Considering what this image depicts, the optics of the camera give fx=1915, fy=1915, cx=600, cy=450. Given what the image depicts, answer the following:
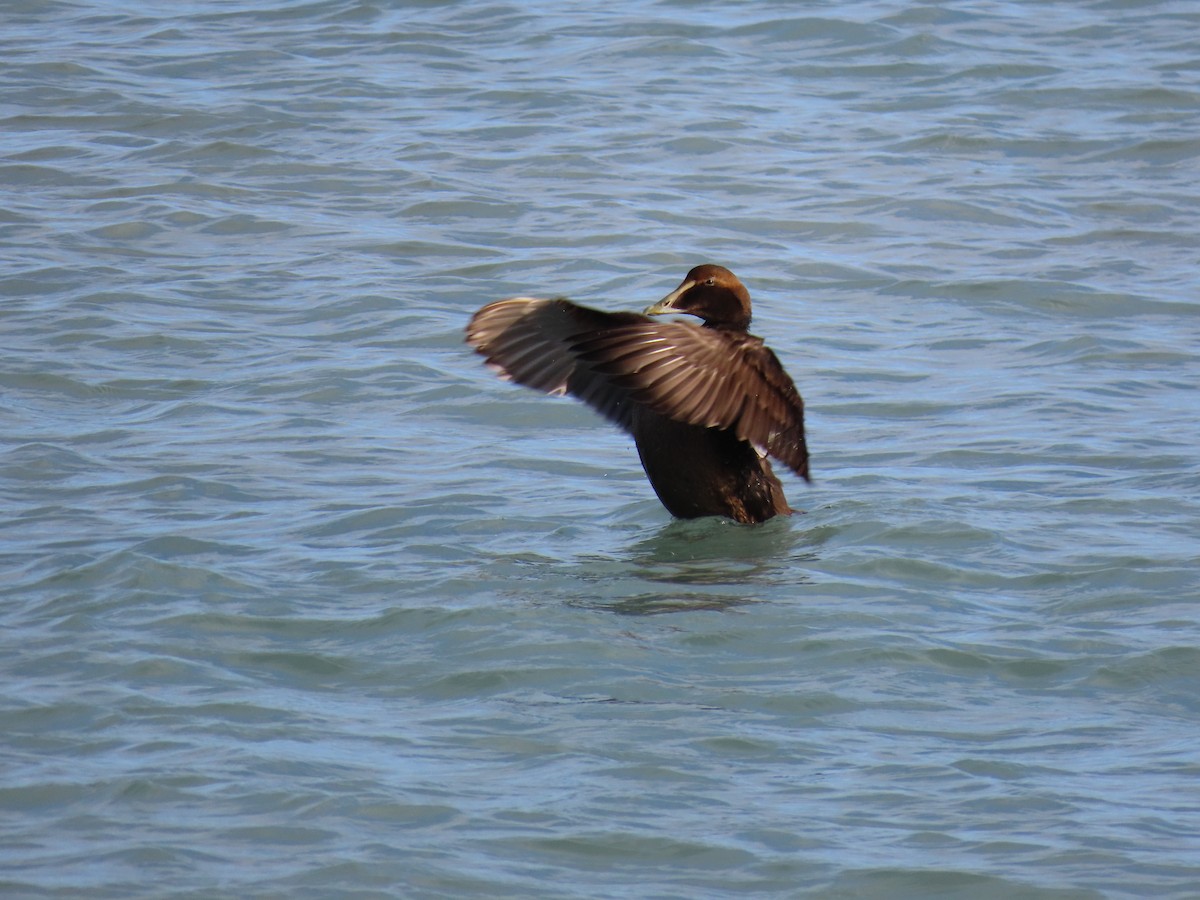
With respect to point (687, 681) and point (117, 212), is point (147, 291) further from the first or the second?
point (687, 681)

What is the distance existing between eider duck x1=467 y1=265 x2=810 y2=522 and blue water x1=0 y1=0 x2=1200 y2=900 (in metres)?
0.26

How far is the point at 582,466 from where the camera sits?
27.5 feet

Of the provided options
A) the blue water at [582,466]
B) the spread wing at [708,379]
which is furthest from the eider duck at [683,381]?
the blue water at [582,466]

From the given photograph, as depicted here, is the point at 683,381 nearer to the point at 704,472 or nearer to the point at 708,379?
the point at 708,379

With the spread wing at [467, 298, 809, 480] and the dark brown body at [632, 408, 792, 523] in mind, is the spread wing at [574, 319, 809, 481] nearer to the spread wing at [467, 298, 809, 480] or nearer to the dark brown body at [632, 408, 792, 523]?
the spread wing at [467, 298, 809, 480]

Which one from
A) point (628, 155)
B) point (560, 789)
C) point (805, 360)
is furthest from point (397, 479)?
point (628, 155)

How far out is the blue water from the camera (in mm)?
4758

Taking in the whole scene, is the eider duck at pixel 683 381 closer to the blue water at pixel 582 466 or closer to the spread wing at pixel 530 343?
the spread wing at pixel 530 343

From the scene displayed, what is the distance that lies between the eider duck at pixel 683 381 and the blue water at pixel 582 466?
257 mm

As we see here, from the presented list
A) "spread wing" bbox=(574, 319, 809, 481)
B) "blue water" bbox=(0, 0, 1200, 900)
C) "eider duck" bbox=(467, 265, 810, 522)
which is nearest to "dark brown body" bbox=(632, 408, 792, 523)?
"eider duck" bbox=(467, 265, 810, 522)

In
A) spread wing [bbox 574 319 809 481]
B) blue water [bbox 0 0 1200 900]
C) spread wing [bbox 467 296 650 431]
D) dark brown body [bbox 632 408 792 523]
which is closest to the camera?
blue water [bbox 0 0 1200 900]

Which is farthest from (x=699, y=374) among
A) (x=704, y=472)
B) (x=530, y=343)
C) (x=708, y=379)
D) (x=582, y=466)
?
(x=582, y=466)

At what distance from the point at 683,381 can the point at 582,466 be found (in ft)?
5.38

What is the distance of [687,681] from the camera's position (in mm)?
5629
